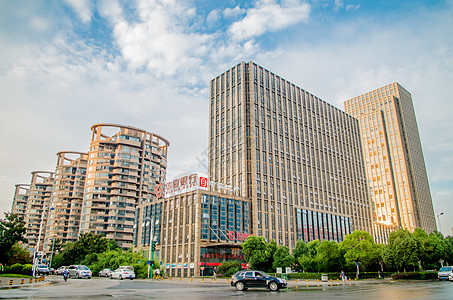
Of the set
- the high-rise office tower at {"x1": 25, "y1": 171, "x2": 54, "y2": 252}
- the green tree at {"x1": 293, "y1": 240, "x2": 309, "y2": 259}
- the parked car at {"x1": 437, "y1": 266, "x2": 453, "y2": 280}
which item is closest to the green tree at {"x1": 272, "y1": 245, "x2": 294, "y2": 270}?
the green tree at {"x1": 293, "y1": 240, "x2": 309, "y2": 259}

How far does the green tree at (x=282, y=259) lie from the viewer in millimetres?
52344

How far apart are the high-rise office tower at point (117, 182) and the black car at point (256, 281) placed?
8870cm

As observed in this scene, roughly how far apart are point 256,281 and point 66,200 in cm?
12553

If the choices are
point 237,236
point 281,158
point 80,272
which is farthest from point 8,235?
point 281,158

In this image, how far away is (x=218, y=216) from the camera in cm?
7194

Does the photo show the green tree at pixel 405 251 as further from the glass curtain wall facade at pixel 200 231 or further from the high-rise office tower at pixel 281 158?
the high-rise office tower at pixel 281 158

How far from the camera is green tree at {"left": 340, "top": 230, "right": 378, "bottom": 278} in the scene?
51094 millimetres

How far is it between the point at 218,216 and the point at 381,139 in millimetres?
99385

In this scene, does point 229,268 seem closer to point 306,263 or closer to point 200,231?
point 306,263

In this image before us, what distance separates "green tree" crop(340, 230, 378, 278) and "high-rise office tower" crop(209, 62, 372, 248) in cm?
2653

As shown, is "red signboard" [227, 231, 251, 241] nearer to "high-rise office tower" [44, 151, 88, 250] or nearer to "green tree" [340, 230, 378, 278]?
"green tree" [340, 230, 378, 278]

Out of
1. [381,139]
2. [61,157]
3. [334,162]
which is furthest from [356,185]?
[61,157]

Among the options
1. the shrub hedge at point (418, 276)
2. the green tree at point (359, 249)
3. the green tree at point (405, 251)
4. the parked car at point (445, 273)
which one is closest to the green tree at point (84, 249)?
the green tree at point (359, 249)

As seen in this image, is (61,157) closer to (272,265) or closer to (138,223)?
(138,223)
